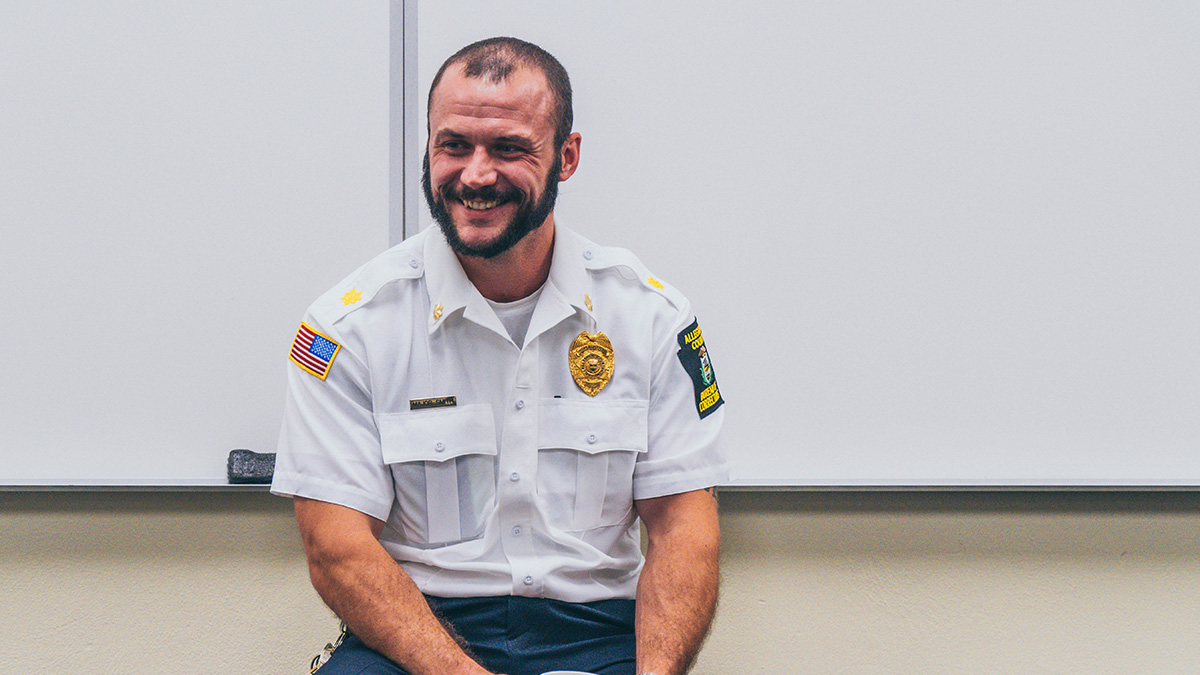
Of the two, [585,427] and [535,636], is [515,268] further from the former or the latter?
[535,636]

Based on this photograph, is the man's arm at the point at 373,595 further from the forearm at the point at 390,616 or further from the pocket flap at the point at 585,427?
the pocket flap at the point at 585,427

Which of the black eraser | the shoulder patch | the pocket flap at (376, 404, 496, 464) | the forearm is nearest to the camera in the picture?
the forearm

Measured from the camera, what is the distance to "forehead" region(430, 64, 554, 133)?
1163 millimetres

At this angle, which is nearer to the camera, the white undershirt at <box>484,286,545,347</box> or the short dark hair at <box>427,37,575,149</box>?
the short dark hair at <box>427,37,575,149</box>

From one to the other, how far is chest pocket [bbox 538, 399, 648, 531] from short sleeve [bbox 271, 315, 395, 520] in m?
0.22

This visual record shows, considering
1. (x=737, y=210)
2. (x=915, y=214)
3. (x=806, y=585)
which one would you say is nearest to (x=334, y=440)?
(x=737, y=210)

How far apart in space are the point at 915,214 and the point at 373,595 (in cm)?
110

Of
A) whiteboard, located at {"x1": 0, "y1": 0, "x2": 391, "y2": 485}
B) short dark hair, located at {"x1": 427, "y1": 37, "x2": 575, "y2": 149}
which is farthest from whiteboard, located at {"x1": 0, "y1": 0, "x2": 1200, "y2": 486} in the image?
short dark hair, located at {"x1": 427, "y1": 37, "x2": 575, "y2": 149}

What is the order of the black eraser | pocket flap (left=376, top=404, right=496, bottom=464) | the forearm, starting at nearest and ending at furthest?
the forearm
pocket flap (left=376, top=404, right=496, bottom=464)
the black eraser

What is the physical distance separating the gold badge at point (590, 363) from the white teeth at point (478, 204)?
0.74 feet

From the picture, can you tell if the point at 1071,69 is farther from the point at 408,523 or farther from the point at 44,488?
the point at 44,488

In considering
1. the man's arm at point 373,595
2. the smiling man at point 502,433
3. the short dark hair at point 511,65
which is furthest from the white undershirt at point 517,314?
the man's arm at point 373,595

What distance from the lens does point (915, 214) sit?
1.61 meters

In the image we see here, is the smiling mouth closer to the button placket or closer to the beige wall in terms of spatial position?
the button placket
